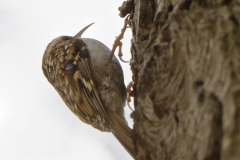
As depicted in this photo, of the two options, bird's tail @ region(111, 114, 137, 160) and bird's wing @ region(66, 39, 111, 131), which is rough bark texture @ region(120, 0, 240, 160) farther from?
bird's wing @ region(66, 39, 111, 131)

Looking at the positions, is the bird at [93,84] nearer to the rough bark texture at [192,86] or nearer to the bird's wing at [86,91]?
the bird's wing at [86,91]

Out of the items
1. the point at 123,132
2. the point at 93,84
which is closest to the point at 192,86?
the point at 123,132

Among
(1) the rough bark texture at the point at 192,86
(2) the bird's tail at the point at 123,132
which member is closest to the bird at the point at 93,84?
(2) the bird's tail at the point at 123,132

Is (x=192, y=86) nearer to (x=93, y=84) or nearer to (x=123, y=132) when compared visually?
(x=123, y=132)

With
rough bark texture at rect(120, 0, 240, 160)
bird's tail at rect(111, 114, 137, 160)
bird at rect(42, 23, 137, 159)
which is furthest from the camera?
bird at rect(42, 23, 137, 159)

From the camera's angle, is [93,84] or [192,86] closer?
[192,86]

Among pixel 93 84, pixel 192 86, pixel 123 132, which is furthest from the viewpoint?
pixel 93 84

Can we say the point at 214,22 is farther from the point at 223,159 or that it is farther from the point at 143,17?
the point at 143,17

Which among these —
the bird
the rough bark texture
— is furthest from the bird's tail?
the rough bark texture
